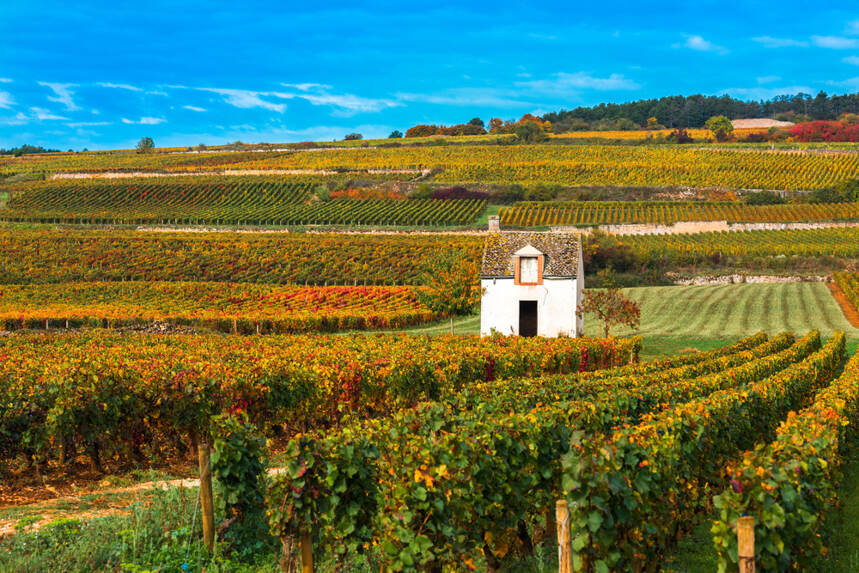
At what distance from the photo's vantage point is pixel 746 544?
5.76m

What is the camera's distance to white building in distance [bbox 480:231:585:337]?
34.9m

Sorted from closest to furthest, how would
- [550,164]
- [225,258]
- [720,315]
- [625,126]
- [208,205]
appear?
1. [720,315]
2. [225,258]
3. [208,205]
4. [550,164]
5. [625,126]

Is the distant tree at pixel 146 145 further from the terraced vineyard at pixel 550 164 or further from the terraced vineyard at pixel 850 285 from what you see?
the terraced vineyard at pixel 850 285

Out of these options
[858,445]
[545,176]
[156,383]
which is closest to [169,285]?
[156,383]

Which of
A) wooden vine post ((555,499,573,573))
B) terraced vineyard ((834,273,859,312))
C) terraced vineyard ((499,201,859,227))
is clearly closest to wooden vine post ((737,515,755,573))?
wooden vine post ((555,499,573,573))

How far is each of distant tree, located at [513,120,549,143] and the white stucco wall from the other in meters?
123

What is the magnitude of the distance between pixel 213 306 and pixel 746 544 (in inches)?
2037

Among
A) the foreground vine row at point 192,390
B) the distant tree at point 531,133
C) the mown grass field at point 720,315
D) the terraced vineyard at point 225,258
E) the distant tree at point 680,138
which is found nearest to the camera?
the foreground vine row at point 192,390

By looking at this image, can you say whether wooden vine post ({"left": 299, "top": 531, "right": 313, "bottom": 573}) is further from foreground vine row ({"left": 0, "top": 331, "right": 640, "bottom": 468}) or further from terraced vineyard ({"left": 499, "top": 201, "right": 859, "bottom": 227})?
terraced vineyard ({"left": 499, "top": 201, "right": 859, "bottom": 227})

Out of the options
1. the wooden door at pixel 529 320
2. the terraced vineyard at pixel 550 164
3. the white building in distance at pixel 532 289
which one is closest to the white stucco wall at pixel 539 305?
the white building in distance at pixel 532 289

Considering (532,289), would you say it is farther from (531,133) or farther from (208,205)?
(531,133)

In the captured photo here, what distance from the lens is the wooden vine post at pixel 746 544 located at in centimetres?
576

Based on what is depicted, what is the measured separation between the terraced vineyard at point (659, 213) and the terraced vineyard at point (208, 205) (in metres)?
7.46

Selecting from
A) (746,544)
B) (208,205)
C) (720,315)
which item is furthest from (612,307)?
(208,205)
